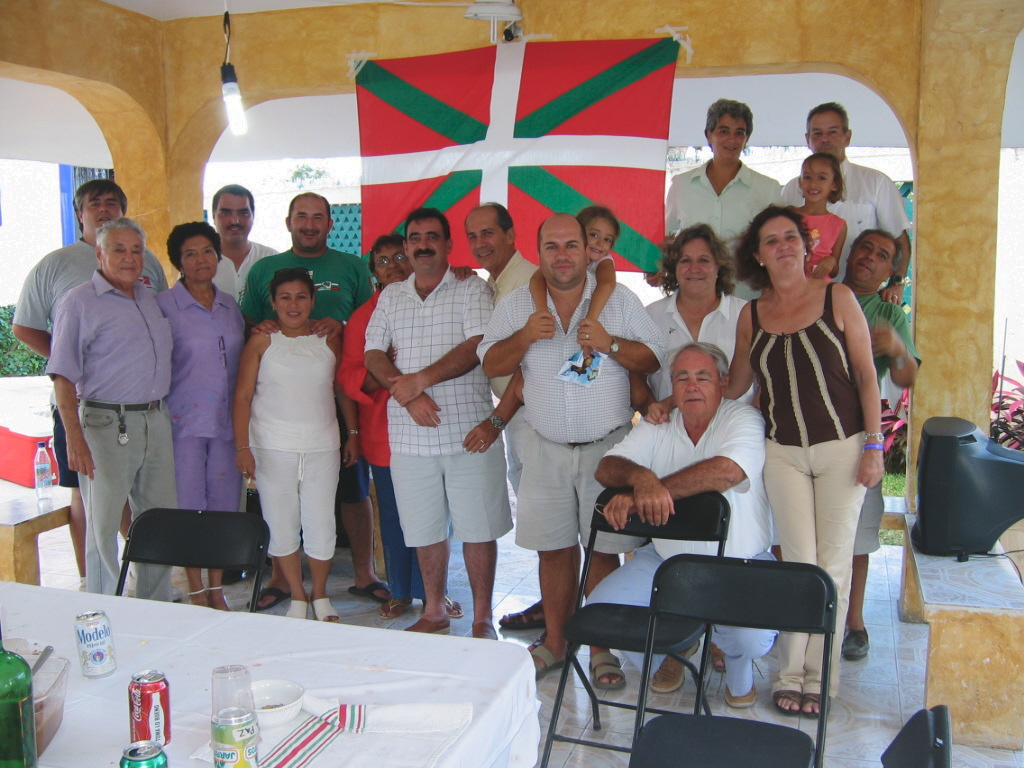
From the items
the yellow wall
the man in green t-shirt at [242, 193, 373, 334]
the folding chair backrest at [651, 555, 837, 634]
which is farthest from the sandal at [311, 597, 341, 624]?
the yellow wall

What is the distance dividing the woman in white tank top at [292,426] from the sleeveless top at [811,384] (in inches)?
72.3

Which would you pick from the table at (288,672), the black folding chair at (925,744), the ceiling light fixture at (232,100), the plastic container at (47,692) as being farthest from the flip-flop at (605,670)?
the ceiling light fixture at (232,100)

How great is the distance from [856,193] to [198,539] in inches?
118

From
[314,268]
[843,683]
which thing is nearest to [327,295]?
[314,268]

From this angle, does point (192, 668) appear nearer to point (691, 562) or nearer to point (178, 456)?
point (691, 562)

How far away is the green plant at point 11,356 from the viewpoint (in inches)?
639

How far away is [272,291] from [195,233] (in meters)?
0.40

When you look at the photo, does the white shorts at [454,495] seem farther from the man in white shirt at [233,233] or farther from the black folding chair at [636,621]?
the man in white shirt at [233,233]

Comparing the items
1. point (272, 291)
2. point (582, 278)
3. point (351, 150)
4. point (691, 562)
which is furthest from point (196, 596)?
point (351, 150)

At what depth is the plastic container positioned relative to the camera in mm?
1557

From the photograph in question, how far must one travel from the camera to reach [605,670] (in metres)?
3.44

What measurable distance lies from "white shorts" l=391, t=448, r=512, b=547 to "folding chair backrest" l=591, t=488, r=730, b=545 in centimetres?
78

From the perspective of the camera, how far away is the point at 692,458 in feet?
10.4

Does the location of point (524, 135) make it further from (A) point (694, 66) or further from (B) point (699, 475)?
(B) point (699, 475)
